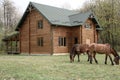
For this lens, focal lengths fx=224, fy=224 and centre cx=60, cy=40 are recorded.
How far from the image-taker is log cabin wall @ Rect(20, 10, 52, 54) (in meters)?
29.1

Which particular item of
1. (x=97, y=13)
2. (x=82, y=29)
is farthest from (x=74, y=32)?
(x=97, y=13)

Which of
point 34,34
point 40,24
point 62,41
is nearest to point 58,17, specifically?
point 40,24

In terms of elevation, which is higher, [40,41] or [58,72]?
[40,41]

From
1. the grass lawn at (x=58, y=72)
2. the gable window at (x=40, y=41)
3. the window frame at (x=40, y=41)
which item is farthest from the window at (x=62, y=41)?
the grass lawn at (x=58, y=72)

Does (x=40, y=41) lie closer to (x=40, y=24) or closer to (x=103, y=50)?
(x=40, y=24)

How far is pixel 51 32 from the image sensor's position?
93.5 ft

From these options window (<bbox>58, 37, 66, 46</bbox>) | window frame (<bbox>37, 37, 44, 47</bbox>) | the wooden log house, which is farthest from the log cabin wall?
window (<bbox>58, 37, 66, 46</bbox>)

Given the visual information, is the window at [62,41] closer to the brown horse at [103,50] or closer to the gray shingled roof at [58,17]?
the gray shingled roof at [58,17]

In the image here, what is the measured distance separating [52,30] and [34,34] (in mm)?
→ 3587

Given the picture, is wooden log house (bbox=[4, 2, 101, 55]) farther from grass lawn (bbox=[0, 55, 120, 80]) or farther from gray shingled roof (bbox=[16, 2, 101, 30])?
grass lawn (bbox=[0, 55, 120, 80])

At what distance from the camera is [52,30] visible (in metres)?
28.6

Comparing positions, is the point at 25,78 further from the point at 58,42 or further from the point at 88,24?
the point at 88,24

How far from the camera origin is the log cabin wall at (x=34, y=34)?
29.1m

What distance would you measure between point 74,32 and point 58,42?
2859 millimetres
